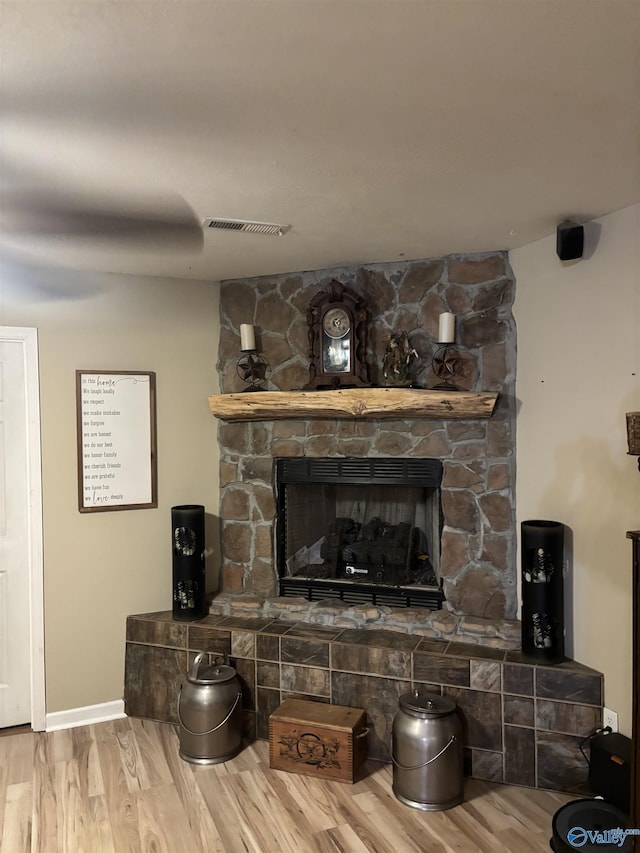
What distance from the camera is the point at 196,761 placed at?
9.30 ft

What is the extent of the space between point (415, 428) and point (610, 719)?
1483 mm

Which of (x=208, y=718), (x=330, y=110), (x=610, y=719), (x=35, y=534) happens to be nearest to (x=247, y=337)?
(x=35, y=534)

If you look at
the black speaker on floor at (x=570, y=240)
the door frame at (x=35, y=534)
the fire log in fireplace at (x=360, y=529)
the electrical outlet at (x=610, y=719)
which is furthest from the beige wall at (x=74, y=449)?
the electrical outlet at (x=610, y=719)

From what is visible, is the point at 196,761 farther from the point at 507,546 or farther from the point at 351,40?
the point at 351,40

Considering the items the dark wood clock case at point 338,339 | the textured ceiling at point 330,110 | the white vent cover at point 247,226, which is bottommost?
the dark wood clock case at point 338,339

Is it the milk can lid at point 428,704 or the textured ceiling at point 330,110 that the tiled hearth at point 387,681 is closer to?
the milk can lid at point 428,704

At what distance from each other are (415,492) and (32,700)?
7.39 feet

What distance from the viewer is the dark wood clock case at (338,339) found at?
3123 millimetres

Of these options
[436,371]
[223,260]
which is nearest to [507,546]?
[436,371]

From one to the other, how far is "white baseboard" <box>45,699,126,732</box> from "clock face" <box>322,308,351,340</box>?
227cm

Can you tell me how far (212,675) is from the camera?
114 inches

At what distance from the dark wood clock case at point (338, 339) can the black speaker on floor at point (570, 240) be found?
99 centimetres

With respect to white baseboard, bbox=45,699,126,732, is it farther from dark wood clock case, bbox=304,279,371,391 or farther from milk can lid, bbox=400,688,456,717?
dark wood clock case, bbox=304,279,371,391

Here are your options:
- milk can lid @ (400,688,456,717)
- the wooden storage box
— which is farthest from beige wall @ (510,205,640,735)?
the wooden storage box
